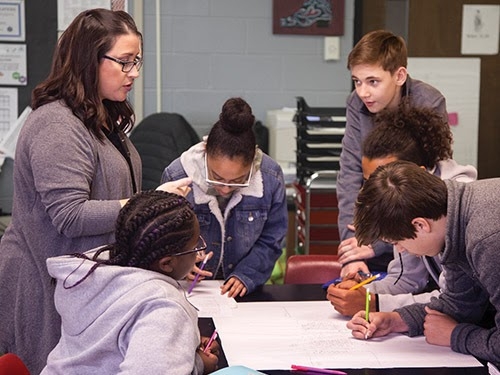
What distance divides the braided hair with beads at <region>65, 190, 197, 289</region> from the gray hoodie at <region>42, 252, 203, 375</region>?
0.12 ft

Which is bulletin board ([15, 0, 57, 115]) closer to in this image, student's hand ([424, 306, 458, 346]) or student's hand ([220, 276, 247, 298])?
student's hand ([220, 276, 247, 298])

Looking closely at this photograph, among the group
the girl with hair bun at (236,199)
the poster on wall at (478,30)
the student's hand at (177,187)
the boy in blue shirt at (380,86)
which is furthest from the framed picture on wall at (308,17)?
the student's hand at (177,187)

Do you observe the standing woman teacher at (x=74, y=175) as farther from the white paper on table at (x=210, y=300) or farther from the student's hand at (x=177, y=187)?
the white paper on table at (x=210, y=300)

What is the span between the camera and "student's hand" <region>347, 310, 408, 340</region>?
2.03 m

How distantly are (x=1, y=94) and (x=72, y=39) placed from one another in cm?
201

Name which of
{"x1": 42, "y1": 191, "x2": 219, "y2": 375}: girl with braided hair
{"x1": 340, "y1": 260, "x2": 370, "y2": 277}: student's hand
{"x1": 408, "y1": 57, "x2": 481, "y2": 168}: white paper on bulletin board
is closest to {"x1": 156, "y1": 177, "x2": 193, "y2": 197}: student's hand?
{"x1": 42, "y1": 191, "x2": 219, "y2": 375}: girl with braided hair

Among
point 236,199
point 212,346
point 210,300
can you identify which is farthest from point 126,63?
point 212,346

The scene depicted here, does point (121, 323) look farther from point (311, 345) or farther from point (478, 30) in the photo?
point (478, 30)

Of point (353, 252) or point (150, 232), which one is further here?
point (353, 252)

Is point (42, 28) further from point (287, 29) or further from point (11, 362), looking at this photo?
point (11, 362)

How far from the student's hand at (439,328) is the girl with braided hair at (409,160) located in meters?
0.18

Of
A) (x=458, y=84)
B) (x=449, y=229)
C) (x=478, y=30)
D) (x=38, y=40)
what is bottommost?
(x=449, y=229)

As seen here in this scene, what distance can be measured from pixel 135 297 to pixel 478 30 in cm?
353

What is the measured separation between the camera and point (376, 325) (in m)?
2.04
